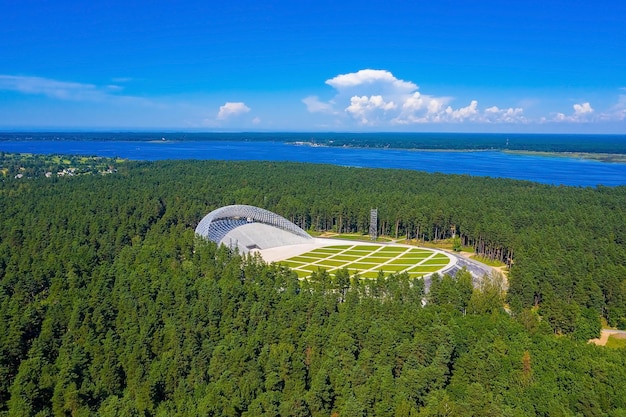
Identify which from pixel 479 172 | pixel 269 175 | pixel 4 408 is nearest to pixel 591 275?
pixel 4 408

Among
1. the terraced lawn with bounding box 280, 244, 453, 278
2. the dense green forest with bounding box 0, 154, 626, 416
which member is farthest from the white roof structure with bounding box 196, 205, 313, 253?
the terraced lawn with bounding box 280, 244, 453, 278

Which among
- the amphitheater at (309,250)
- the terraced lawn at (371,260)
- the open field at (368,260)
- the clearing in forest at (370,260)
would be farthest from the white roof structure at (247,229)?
the terraced lawn at (371,260)

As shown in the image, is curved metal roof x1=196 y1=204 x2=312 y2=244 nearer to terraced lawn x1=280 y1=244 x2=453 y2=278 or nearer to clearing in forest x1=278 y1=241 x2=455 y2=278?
clearing in forest x1=278 y1=241 x2=455 y2=278

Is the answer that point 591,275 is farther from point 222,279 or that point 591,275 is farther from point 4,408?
point 4,408

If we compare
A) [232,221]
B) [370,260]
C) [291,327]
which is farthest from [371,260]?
[291,327]

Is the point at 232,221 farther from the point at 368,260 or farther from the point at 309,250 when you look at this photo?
the point at 368,260

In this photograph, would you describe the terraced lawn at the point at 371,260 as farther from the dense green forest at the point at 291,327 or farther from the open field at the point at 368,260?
the dense green forest at the point at 291,327
